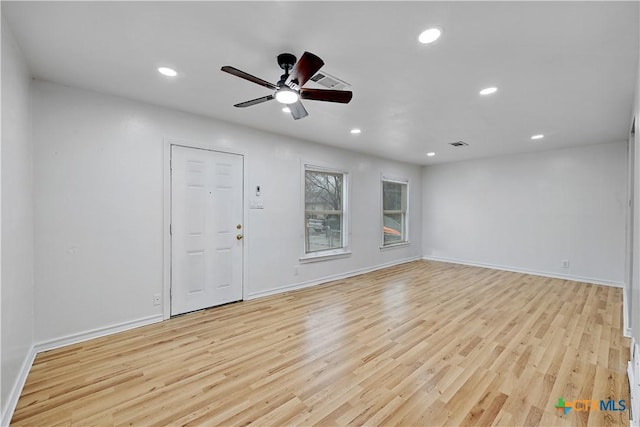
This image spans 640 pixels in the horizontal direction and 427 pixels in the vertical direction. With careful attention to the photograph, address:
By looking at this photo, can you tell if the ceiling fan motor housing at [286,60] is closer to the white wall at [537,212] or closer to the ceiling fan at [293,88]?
the ceiling fan at [293,88]

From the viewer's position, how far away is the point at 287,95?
6.95 ft

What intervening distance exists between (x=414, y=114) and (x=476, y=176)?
3773 millimetres

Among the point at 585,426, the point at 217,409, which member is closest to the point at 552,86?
the point at 585,426

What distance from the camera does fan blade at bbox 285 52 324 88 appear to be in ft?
5.65

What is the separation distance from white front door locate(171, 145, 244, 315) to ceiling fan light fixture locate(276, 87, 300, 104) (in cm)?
185

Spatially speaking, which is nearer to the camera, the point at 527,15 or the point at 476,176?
the point at 527,15

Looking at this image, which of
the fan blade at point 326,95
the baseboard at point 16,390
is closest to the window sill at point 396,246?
the fan blade at point 326,95

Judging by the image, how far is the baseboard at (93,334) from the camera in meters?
→ 2.54

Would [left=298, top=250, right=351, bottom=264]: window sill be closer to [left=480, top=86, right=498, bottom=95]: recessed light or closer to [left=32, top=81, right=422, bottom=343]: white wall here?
[left=32, top=81, right=422, bottom=343]: white wall

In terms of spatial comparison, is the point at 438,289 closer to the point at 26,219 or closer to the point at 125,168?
the point at 125,168

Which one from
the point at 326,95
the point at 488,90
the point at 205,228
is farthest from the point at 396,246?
the point at 326,95

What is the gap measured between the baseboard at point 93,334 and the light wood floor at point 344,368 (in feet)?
0.29

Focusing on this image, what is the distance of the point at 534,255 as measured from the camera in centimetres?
554

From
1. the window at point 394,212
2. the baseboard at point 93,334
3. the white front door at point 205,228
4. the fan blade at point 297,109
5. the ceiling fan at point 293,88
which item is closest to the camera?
the ceiling fan at point 293,88
